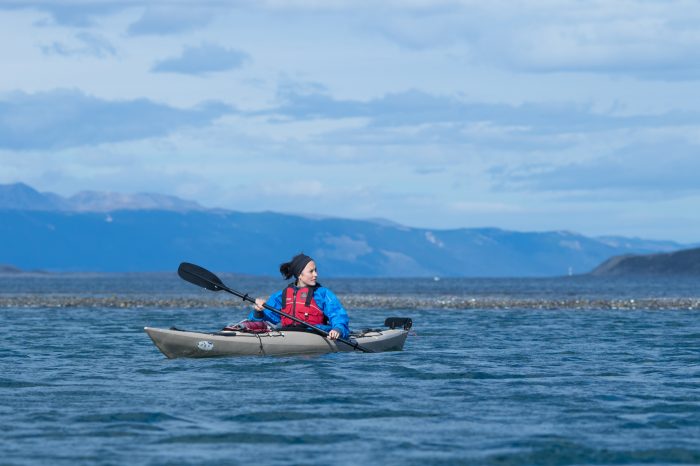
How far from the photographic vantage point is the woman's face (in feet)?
77.4

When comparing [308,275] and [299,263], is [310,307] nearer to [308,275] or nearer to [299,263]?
[308,275]

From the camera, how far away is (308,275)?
935 inches

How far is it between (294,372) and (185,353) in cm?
290

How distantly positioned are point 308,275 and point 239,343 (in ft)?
6.04

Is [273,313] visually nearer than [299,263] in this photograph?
No

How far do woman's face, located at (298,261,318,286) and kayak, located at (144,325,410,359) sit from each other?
952 millimetres

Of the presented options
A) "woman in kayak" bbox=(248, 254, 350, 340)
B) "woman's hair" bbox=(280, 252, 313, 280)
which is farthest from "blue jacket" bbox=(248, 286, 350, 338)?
"woman's hair" bbox=(280, 252, 313, 280)

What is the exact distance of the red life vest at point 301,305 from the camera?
24.3 metres

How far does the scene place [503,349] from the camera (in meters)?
28.4

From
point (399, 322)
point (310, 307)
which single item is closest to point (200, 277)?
point (310, 307)

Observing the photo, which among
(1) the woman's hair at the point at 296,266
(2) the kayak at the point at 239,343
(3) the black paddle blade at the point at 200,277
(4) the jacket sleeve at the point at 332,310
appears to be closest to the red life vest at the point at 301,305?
(4) the jacket sleeve at the point at 332,310

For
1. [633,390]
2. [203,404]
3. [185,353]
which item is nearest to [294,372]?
[185,353]

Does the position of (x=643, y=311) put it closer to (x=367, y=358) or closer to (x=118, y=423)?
(x=367, y=358)

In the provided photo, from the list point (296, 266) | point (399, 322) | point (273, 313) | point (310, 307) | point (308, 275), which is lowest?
point (399, 322)
